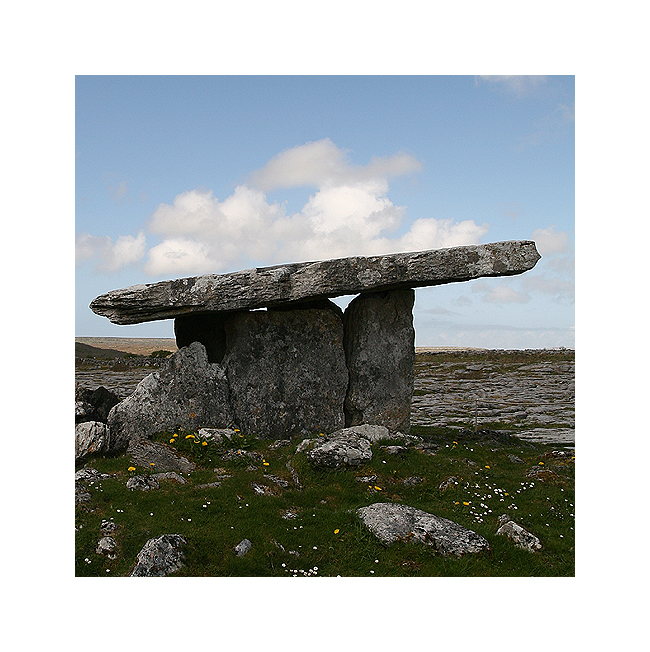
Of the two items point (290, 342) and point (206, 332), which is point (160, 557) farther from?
point (206, 332)

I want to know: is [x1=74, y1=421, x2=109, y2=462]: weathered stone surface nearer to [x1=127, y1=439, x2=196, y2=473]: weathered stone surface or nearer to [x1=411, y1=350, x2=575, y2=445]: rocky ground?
[x1=127, y1=439, x2=196, y2=473]: weathered stone surface

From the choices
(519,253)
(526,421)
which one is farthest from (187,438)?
(526,421)

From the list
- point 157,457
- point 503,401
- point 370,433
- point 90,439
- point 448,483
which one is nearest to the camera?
point 448,483

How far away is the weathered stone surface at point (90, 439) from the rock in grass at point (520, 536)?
783cm

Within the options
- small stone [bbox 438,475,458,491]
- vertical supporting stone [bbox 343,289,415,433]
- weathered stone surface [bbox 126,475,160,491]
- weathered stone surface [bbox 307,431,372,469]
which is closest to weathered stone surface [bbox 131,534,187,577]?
weathered stone surface [bbox 126,475,160,491]

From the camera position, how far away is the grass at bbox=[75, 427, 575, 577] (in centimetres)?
734

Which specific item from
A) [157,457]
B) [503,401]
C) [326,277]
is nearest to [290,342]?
[326,277]

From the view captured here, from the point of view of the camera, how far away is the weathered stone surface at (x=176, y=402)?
1259 cm

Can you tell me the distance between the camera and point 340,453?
10734 mm

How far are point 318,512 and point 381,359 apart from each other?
6.92 m

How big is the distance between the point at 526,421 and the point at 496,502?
9.80 metres

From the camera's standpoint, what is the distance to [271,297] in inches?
523

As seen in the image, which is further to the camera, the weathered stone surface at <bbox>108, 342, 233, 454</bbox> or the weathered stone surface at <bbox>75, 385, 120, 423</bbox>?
the weathered stone surface at <bbox>75, 385, 120, 423</bbox>

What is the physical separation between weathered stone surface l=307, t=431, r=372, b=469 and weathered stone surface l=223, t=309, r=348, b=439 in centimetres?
299
